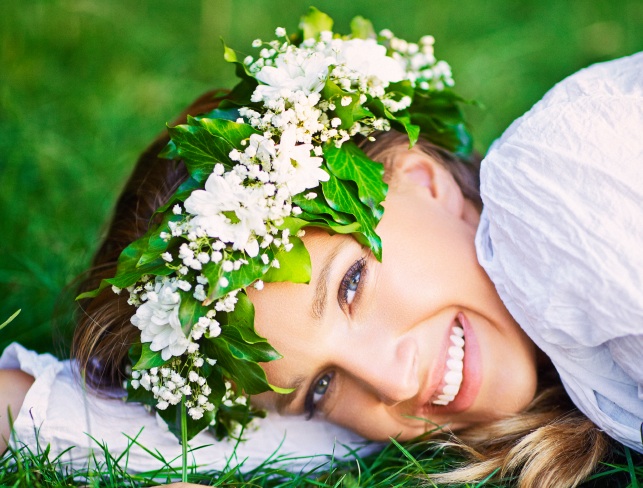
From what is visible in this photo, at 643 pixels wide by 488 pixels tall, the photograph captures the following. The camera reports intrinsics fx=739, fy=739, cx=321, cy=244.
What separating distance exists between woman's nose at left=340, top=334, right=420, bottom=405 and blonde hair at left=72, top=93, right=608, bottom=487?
25 centimetres

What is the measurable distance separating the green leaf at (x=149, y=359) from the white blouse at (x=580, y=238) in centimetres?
92

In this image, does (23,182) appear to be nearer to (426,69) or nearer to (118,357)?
(118,357)

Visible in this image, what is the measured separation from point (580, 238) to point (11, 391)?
1.67 metres

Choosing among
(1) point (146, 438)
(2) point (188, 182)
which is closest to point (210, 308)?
(2) point (188, 182)

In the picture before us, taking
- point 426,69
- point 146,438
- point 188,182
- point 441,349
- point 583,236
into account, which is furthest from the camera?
point 426,69

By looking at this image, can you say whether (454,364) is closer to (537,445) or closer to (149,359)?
(537,445)

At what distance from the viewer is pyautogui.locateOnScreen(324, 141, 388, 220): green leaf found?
1.95 metres

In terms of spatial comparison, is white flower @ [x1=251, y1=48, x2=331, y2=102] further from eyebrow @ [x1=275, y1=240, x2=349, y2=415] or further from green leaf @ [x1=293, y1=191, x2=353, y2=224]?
eyebrow @ [x1=275, y1=240, x2=349, y2=415]

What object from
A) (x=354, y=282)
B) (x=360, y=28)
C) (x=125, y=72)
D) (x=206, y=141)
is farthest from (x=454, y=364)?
(x=125, y=72)

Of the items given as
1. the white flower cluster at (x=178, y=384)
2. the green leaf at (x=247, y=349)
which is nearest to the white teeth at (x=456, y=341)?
the green leaf at (x=247, y=349)

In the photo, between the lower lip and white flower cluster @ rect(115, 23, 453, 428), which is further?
the lower lip

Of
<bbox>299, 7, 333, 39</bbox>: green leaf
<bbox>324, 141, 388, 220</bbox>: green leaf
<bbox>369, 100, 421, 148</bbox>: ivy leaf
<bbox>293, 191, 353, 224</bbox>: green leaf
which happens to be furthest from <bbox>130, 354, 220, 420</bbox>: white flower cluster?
<bbox>299, 7, 333, 39</bbox>: green leaf

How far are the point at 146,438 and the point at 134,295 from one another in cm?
61

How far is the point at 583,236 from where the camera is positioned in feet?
5.85
